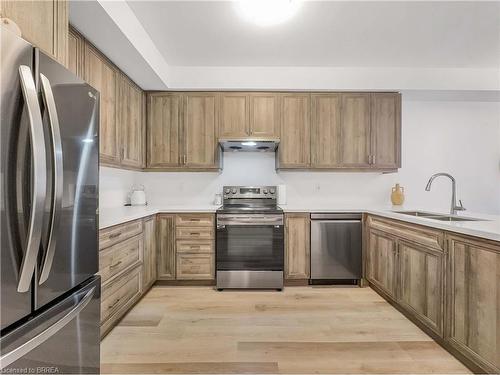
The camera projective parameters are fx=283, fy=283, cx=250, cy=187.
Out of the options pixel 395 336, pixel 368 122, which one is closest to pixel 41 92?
pixel 395 336

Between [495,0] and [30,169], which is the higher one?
[495,0]

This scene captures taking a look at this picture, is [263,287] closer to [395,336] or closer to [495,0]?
[395,336]

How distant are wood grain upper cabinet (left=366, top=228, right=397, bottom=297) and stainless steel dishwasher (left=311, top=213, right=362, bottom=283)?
149 mm

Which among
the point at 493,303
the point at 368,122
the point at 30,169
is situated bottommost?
the point at 493,303

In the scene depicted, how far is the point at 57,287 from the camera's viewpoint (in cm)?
113

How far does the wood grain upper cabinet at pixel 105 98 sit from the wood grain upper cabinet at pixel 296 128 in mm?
1940

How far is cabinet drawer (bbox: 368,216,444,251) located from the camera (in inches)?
81.7

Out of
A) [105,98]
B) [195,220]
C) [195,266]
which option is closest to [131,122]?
[105,98]

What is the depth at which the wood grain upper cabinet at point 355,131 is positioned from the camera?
367 centimetres

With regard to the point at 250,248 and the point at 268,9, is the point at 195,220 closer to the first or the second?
the point at 250,248

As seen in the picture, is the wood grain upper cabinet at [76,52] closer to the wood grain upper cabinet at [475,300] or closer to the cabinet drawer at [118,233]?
the cabinet drawer at [118,233]

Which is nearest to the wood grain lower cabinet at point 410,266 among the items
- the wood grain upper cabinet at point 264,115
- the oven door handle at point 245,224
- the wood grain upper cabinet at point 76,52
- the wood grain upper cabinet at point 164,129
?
the oven door handle at point 245,224

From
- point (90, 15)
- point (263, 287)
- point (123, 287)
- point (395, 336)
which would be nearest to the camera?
point (90, 15)

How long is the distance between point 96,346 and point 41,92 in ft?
3.92
